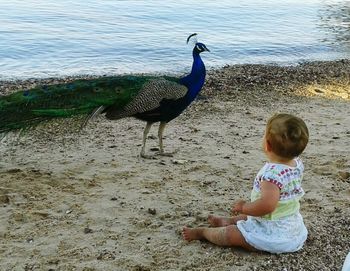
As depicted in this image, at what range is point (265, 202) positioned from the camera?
3799 mm

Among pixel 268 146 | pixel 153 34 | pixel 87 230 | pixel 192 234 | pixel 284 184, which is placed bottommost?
pixel 153 34

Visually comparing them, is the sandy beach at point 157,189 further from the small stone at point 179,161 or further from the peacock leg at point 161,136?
the peacock leg at point 161,136

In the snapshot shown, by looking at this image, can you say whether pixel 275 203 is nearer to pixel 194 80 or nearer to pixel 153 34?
pixel 194 80

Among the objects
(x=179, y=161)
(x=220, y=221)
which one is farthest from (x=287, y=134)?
(x=179, y=161)

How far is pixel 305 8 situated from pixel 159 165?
17.4 meters

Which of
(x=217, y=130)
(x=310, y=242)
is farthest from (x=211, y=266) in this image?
(x=217, y=130)

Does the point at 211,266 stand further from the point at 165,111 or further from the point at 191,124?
the point at 191,124

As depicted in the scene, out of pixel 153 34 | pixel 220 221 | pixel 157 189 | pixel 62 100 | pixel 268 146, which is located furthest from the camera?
pixel 153 34

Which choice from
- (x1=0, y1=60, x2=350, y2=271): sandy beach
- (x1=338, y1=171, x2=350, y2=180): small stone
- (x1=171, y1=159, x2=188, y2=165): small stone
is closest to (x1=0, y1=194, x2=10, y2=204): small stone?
(x1=0, y1=60, x2=350, y2=271): sandy beach

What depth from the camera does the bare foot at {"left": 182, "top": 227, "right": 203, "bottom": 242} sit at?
420 cm

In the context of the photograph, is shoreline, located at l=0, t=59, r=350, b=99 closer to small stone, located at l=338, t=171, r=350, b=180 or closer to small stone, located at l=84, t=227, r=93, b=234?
small stone, located at l=338, t=171, r=350, b=180

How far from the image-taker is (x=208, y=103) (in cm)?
849

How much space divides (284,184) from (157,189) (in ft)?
5.60

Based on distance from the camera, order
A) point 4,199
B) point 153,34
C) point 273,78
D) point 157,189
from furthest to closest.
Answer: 1. point 153,34
2. point 273,78
3. point 157,189
4. point 4,199
